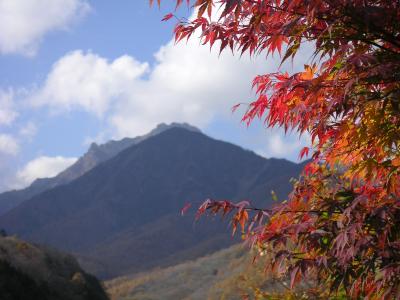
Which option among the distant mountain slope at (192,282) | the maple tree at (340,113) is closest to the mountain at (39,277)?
the distant mountain slope at (192,282)

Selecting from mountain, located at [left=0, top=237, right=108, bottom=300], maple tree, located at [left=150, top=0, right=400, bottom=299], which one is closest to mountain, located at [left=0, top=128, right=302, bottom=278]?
mountain, located at [left=0, top=237, right=108, bottom=300]

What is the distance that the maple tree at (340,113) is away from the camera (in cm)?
312

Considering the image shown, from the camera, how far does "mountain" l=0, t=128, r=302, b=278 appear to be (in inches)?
5517

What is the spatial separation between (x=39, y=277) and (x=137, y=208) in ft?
537

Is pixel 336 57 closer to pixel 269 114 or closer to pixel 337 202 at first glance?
pixel 269 114

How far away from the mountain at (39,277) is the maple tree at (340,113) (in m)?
9.67

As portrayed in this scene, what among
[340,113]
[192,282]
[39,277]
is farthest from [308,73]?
[192,282]

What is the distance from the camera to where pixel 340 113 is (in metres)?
3.24

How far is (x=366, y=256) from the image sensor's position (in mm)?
3520

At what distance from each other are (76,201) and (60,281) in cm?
16869

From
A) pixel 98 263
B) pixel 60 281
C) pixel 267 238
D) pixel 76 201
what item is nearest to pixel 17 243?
pixel 60 281

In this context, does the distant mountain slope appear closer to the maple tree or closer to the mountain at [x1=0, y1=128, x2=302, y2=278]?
the maple tree

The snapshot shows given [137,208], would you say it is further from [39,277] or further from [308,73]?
[308,73]

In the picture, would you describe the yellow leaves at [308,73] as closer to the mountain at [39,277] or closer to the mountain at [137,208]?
the mountain at [39,277]
